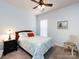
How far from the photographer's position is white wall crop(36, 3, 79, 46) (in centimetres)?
438

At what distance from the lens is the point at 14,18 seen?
17.6 ft

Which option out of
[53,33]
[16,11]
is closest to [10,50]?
[16,11]

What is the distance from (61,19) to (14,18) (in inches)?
118

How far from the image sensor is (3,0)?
4816mm

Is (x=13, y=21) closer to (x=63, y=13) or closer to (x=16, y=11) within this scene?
(x=16, y=11)

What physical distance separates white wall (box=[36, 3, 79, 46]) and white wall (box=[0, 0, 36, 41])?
3.72 ft

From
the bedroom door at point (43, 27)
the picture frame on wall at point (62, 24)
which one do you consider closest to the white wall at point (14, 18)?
the bedroom door at point (43, 27)

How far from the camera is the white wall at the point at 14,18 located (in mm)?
4812

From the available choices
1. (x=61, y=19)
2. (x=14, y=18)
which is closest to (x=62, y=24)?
(x=61, y=19)

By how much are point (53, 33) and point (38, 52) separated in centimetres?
281

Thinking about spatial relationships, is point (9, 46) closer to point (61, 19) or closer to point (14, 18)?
point (14, 18)

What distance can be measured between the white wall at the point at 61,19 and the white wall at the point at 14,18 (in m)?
1.13

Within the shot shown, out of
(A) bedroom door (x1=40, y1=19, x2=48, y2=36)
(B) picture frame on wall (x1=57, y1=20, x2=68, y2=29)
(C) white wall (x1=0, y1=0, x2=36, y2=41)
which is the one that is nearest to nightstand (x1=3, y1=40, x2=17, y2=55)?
(C) white wall (x1=0, y1=0, x2=36, y2=41)

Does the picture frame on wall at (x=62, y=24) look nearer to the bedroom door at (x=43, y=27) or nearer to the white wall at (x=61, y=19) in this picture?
the white wall at (x=61, y=19)
